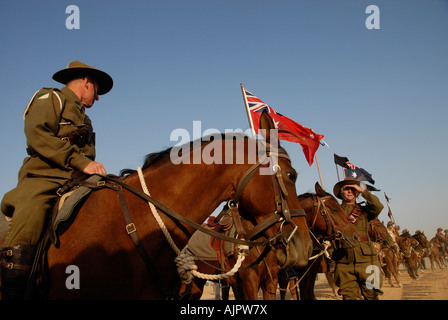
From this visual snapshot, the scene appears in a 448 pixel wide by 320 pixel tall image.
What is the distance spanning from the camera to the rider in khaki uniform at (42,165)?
256 cm

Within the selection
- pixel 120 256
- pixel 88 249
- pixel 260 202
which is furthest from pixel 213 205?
pixel 88 249

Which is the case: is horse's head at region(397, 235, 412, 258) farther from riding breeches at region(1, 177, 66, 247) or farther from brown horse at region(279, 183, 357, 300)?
riding breeches at region(1, 177, 66, 247)

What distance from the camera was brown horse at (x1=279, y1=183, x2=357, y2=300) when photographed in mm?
7189

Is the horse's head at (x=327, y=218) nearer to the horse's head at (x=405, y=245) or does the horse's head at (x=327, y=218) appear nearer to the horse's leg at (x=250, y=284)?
the horse's leg at (x=250, y=284)

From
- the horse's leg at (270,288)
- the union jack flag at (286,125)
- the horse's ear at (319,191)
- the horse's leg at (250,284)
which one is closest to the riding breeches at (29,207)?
the horse's leg at (250,284)

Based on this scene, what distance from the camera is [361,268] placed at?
6430mm

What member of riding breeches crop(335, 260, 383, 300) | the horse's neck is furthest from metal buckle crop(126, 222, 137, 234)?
riding breeches crop(335, 260, 383, 300)

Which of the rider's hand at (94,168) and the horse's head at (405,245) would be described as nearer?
the rider's hand at (94,168)

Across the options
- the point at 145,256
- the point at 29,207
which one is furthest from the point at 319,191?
the point at 29,207

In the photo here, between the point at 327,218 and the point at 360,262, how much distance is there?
4.95 feet

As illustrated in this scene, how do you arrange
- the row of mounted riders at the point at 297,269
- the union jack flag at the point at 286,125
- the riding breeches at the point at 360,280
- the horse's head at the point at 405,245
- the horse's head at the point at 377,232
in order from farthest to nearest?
1. the horse's head at the point at 405,245
2. the horse's head at the point at 377,232
3. the union jack flag at the point at 286,125
4. the row of mounted riders at the point at 297,269
5. the riding breeches at the point at 360,280

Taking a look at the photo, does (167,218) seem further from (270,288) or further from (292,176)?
(270,288)

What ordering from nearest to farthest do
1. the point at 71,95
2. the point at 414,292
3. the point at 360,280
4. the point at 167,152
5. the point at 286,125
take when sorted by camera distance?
the point at 167,152 < the point at 71,95 < the point at 360,280 < the point at 286,125 < the point at 414,292

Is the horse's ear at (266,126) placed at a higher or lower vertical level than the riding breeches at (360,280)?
higher
